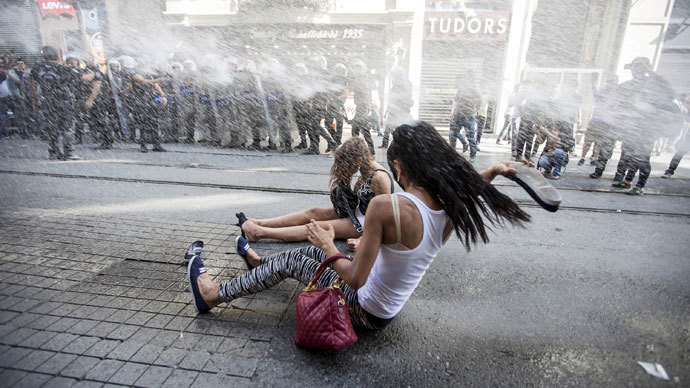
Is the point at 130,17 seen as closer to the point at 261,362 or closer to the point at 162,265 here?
the point at 162,265

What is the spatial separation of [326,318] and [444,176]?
1049 millimetres

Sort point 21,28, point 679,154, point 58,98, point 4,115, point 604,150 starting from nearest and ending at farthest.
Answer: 1. point 604,150
2. point 58,98
3. point 679,154
4. point 4,115
5. point 21,28

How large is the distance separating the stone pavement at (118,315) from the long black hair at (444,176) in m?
1.51

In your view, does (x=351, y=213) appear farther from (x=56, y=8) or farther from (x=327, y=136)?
(x=56, y=8)

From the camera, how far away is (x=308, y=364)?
240 centimetres

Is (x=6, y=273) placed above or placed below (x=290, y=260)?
below

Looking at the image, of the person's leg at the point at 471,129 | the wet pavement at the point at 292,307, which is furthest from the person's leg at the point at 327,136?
the wet pavement at the point at 292,307

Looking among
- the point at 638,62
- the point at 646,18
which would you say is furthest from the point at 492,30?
the point at 638,62

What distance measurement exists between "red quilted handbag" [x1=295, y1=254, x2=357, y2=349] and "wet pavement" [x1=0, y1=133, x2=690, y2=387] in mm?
257

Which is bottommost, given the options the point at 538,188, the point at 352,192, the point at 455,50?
the point at 352,192

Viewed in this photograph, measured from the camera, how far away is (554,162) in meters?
7.77

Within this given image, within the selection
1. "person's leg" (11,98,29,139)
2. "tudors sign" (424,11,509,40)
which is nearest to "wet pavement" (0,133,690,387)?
"person's leg" (11,98,29,139)

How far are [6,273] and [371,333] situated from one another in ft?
10.5

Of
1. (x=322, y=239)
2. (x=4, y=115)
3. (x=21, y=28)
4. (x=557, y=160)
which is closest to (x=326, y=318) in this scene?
(x=322, y=239)
